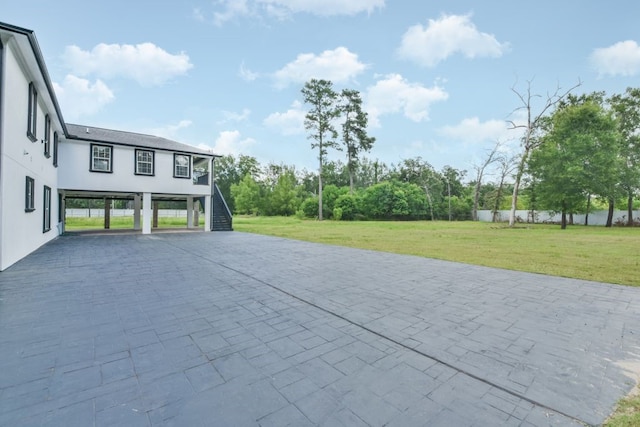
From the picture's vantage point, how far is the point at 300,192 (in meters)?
44.1

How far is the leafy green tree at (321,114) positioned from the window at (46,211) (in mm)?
23352

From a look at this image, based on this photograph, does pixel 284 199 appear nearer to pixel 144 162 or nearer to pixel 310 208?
pixel 310 208

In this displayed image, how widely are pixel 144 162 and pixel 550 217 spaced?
3424cm

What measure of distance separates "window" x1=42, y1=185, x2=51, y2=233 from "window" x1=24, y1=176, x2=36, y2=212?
2.04m

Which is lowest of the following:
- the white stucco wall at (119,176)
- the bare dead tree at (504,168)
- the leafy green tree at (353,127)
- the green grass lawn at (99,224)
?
the green grass lawn at (99,224)

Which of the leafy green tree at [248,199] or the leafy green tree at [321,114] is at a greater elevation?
the leafy green tree at [321,114]

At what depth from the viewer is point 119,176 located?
13398 millimetres

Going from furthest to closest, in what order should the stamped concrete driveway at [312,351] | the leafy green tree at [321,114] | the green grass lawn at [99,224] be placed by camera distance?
the leafy green tree at [321,114]
the green grass lawn at [99,224]
the stamped concrete driveway at [312,351]

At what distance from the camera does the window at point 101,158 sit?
1280 cm

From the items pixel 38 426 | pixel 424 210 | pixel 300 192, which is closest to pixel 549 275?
pixel 38 426

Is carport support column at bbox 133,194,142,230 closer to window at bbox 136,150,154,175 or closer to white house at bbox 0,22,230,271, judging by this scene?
white house at bbox 0,22,230,271

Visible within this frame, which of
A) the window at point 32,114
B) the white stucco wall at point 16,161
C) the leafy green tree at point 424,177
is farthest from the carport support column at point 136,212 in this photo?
the leafy green tree at point 424,177

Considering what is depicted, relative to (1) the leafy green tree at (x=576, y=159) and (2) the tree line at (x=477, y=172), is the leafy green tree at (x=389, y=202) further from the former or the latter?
(1) the leafy green tree at (x=576, y=159)

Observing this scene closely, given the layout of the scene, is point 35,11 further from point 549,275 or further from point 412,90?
Answer: point 412,90
